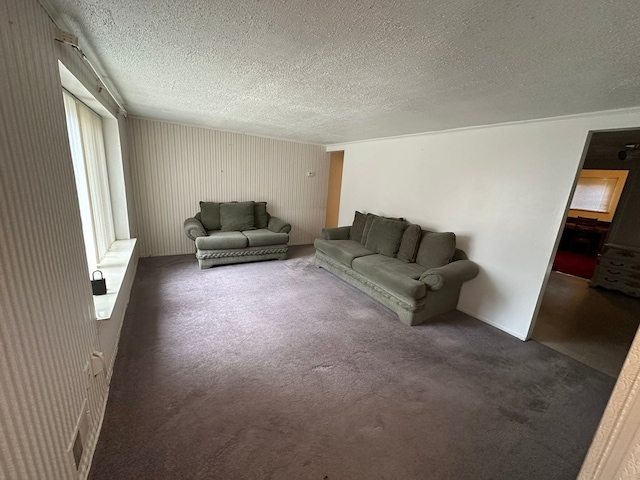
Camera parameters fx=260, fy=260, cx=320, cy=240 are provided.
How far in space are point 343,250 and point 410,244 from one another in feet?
3.03

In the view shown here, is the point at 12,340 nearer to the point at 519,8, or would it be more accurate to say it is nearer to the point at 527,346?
the point at 519,8

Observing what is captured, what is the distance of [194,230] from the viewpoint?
13.1 feet

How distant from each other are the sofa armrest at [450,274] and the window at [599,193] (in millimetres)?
4683

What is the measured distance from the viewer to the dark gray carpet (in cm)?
141

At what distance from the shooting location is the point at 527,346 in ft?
8.50

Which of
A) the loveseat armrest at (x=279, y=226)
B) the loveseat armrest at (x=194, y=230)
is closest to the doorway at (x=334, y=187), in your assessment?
the loveseat armrest at (x=279, y=226)

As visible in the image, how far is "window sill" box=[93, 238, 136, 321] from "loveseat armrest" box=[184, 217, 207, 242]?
78 cm

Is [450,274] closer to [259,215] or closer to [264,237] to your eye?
[264,237]

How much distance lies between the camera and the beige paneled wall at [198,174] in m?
4.12

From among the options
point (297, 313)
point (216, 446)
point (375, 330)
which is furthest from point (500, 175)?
point (216, 446)

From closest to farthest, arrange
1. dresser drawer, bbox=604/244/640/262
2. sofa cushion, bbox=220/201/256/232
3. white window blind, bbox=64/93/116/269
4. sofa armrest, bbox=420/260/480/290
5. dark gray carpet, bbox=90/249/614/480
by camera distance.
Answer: dark gray carpet, bbox=90/249/614/480 < white window blind, bbox=64/93/116/269 < sofa armrest, bbox=420/260/480/290 < dresser drawer, bbox=604/244/640/262 < sofa cushion, bbox=220/201/256/232

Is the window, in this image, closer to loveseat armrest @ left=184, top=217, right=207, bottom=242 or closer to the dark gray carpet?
the dark gray carpet

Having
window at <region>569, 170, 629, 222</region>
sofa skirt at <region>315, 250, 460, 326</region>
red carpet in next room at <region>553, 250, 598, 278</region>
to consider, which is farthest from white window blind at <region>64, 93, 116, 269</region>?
window at <region>569, 170, 629, 222</region>

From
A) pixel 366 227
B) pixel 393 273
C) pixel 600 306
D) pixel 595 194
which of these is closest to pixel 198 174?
pixel 366 227
